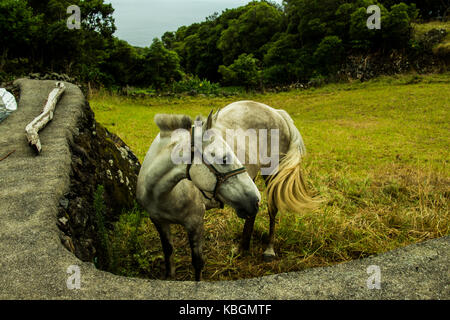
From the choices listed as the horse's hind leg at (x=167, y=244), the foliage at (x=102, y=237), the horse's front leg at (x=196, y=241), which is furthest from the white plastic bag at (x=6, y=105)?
the horse's front leg at (x=196, y=241)

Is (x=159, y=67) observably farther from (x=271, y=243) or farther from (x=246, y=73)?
(x=271, y=243)

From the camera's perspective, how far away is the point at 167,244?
271 centimetres

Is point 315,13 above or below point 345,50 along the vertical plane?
above

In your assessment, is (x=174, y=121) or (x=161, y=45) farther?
(x=161, y=45)

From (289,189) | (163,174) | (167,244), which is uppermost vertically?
(163,174)

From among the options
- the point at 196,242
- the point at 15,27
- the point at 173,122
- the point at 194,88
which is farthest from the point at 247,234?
the point at 194,88

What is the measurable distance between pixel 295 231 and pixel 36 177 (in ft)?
9.23

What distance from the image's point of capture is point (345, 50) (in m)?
19.6

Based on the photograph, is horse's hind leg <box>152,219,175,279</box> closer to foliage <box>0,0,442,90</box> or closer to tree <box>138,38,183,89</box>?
foliage <box>0,0,442,90</box>

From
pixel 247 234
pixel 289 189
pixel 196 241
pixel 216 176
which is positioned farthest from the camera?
pixel 247 234

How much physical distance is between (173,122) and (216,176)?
0.52m

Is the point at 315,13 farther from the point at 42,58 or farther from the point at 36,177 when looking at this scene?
the point at 36,177

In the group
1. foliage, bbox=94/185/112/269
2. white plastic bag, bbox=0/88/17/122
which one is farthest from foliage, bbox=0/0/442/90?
foliage, bbox=94/185/112/269
